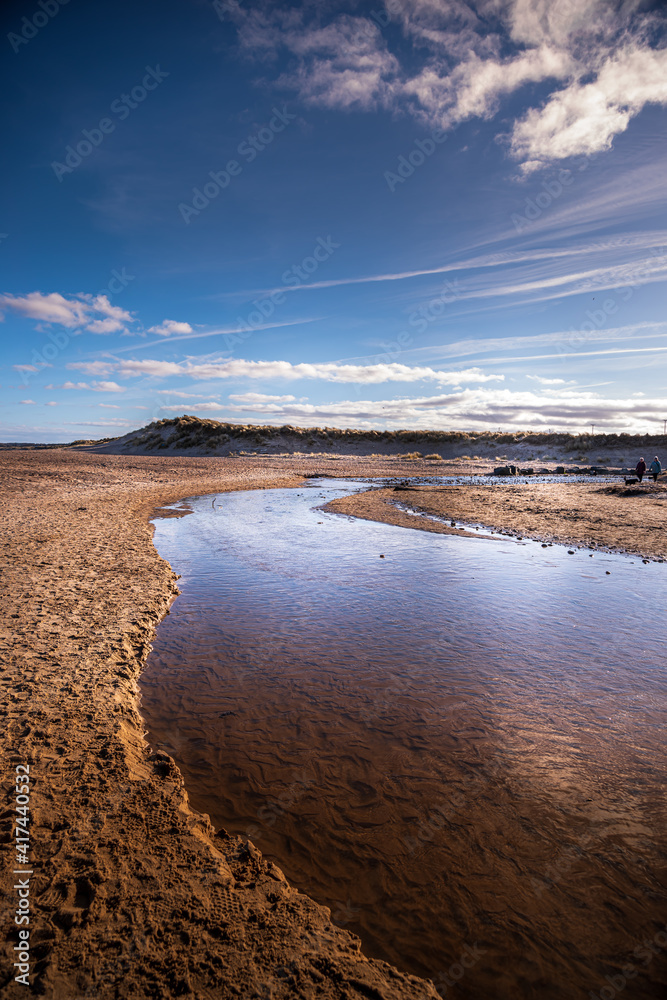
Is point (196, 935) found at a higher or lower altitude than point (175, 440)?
lower

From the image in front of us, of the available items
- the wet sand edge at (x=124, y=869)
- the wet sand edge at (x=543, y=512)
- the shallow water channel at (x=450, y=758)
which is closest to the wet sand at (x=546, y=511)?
the wet sand edge at (x=543, y=512)

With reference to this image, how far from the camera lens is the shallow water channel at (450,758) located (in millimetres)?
3094

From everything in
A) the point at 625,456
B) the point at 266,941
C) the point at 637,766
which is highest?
the point at 625,456

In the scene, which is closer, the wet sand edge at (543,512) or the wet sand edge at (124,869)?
the wet sand edge at (124,869)

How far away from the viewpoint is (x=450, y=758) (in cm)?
488

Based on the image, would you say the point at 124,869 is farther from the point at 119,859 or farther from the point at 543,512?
the point at 543,512

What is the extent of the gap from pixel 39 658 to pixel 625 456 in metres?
68.8

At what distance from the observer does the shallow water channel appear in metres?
3.09

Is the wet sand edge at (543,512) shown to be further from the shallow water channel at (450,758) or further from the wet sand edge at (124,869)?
the wet sand edge at (124,869)

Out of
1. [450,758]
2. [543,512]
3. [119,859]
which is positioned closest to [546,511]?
[543,512]

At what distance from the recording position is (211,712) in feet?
18.6

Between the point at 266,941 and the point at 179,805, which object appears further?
the point at 179,805

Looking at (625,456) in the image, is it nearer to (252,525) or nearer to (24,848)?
(252,525)

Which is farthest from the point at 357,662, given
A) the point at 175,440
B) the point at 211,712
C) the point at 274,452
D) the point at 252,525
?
the point at 175,440
